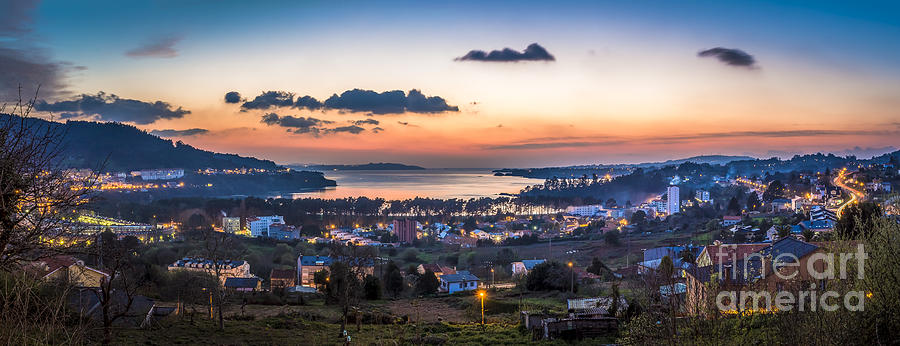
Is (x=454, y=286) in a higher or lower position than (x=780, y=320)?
lower

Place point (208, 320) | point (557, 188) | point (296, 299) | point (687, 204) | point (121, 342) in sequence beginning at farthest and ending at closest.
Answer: point (557, 188)
point (687, 204)
point (296, 299)
point (208, 320)
point (121, 342)

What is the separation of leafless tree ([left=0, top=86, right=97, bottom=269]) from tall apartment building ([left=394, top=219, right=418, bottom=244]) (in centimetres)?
4803

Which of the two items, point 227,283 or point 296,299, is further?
point 227,283

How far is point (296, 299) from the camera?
829 inches

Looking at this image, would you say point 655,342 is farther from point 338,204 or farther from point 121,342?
point 338,204

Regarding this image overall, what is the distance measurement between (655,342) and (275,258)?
3539 cm

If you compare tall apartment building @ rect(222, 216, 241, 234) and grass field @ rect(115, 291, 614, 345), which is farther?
tall apartment building @ rect(222, 216, 241, 234)

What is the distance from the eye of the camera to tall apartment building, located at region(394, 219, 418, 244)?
172 ft

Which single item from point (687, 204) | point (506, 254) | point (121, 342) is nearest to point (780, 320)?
point (121, 342)

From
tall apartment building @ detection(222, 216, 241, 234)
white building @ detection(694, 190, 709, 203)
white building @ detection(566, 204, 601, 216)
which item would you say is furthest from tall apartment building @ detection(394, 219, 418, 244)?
white building @ detection(694, 190, 709, 203)

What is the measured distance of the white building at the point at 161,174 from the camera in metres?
84.5

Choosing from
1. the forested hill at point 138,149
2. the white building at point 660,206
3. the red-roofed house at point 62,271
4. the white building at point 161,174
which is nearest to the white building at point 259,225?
the forested hill at point 138,149

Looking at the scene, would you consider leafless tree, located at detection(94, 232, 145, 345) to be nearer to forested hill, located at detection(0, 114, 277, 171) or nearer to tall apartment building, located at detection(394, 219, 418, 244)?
tall apartment building, located at detection(394, 219, 418, 244)

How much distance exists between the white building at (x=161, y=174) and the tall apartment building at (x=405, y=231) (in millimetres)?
51968
